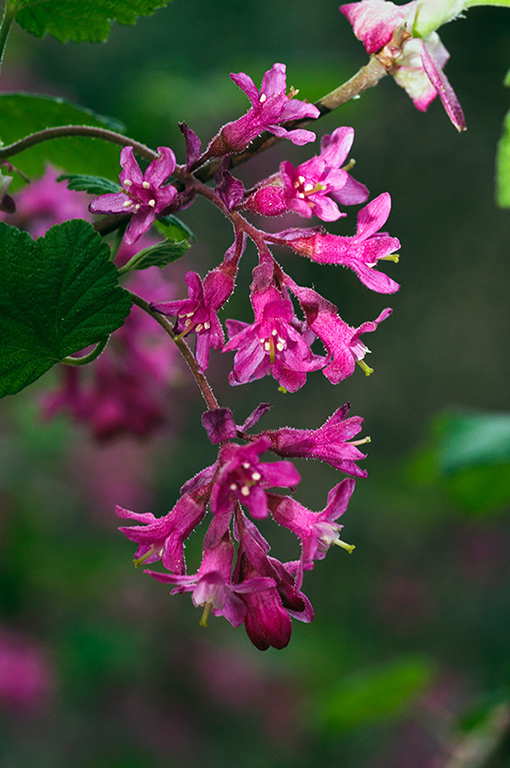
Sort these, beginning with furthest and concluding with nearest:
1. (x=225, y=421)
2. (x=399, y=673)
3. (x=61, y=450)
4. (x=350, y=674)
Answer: (x=350, y=674)
(x=61, y=450)
(x=399, y=673)
(x=225, y=421)

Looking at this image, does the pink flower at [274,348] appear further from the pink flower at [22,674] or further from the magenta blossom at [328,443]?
the pink flower at [22,674]

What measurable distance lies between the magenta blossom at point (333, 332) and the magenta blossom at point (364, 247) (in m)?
0.04

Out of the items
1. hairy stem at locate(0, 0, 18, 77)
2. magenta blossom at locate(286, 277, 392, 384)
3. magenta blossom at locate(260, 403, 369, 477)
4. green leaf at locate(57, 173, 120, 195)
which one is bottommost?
magenta blossom at locate(260, 403, 369, 477)

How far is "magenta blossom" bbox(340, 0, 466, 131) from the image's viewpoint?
81cm

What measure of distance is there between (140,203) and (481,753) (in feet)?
5.70

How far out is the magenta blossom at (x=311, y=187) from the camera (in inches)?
28.5

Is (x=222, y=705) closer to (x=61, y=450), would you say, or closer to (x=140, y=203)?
(x=61, y=450)

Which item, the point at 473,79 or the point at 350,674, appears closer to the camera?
the point at 350,674

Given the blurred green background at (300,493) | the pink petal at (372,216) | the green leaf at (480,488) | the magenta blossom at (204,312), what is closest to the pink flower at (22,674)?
the blurred green background at (300,493)

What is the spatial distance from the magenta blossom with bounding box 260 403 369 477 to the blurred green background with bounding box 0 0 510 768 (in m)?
2.51

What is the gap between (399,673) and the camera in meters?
2.10

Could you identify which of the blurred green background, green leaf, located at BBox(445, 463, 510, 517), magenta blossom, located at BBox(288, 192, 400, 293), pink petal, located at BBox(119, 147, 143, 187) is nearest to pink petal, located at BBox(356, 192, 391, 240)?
magenta blossom, located at BBox(288, 192, 400, 293)

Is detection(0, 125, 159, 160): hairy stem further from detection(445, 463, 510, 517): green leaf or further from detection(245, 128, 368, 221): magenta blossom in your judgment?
detection(445, 463, 510, 517): green leaf

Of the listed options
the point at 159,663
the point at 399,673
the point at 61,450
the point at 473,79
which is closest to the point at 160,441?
the point at 61,450
